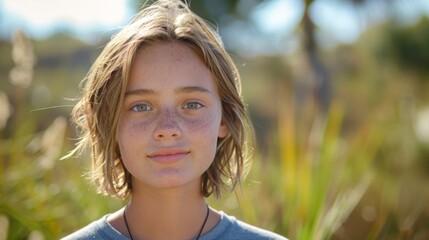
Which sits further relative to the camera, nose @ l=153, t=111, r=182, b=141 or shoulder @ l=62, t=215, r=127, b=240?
shoulder @ l=62, t=215, r=127, b=240

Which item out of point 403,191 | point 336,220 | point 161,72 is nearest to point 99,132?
point 161,72

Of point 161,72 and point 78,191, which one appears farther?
point 78,191

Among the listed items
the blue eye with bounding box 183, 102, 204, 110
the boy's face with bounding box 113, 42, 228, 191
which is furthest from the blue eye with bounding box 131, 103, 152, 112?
the blue eye with bounding box 183, 102, 204, 110

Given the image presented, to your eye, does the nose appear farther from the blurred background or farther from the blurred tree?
the blurred tree

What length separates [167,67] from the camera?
2.36 meters

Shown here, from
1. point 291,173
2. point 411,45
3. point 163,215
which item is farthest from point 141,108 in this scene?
point 411,45

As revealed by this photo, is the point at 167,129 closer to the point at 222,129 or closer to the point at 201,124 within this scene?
the point at 201,124

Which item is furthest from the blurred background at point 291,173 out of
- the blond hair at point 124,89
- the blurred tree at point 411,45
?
the blurred tree at point 411,45

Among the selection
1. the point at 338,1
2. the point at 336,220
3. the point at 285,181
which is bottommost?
the point at 338,1

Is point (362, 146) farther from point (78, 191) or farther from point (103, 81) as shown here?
point (103, 81)

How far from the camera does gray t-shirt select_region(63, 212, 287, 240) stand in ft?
7.91

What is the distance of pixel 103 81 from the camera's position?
2.50 m

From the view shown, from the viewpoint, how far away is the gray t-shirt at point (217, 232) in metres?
2.41

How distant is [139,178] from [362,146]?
285 centimetres
